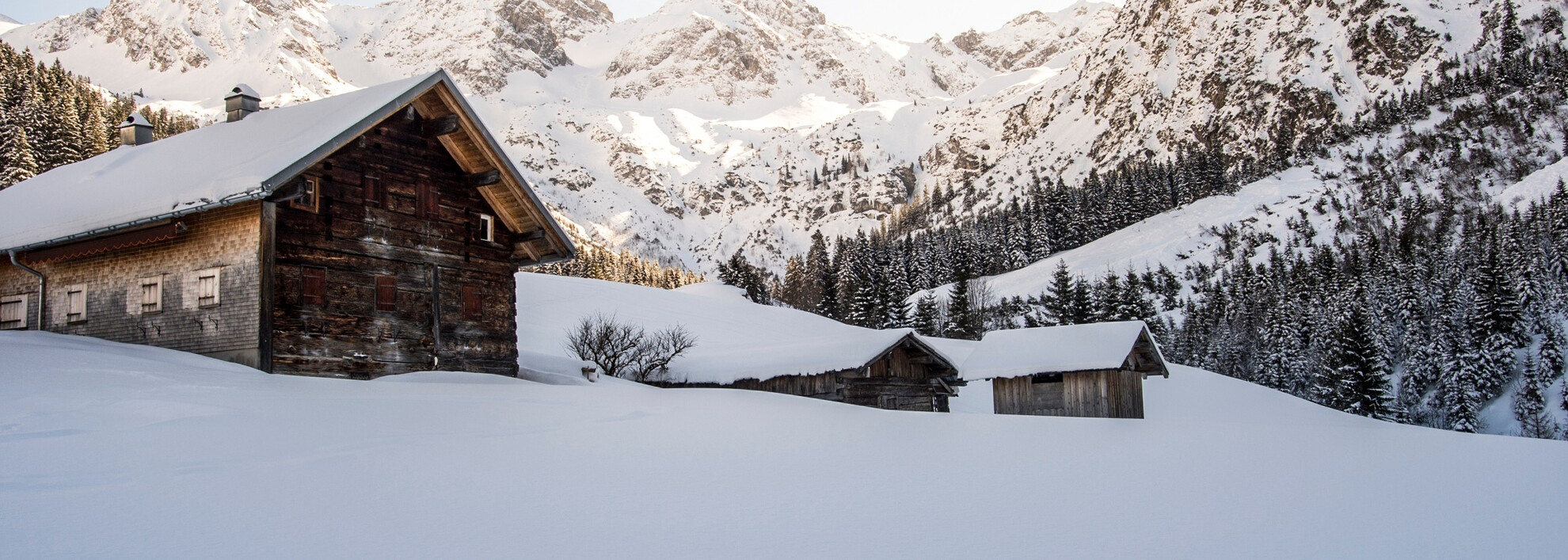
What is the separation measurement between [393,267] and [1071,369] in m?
21.6

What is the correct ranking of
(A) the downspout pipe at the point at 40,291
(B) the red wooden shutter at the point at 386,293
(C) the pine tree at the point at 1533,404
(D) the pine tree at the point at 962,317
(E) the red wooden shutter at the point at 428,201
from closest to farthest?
1. (B) the red wooden shutter at the point at 386,293
2. (A) the downspout pipe at the point at 40,291
3. (E) the red wooden shutter at the point at 428,201
4. (C) the pine tree at the point at 1533,404
5. (D) the pine tree at the point at 962,317

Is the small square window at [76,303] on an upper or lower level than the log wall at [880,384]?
upper

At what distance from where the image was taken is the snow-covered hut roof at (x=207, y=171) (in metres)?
18.5

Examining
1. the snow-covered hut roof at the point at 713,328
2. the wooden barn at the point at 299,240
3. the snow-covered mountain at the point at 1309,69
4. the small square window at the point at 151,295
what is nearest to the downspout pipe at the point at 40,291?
the wooden barn at the point at 299,240

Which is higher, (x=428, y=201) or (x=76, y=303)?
(x=428, y=201)

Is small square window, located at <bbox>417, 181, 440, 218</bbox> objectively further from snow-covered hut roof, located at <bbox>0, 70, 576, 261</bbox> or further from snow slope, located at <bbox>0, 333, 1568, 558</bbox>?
snow slope, located at <bbox>0, 333, 1568, 558</bbox>

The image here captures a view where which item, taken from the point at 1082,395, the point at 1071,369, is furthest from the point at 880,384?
the point at 1082,395

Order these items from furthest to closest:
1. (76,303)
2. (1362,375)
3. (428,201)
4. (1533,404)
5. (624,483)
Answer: (1533,404), (1362,375), (428,201), (76,303), (624,483)

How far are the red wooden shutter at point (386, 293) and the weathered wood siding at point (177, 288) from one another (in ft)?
8.72

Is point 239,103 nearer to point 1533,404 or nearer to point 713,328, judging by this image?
point 713,328

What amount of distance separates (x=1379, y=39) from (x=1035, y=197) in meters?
78.8

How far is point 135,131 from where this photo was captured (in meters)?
26.7

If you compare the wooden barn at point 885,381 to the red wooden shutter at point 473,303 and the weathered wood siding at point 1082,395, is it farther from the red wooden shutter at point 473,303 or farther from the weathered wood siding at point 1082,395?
the red wooden shutter at point 473,303

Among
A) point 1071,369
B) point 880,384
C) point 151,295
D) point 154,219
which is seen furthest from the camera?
point 880,384
